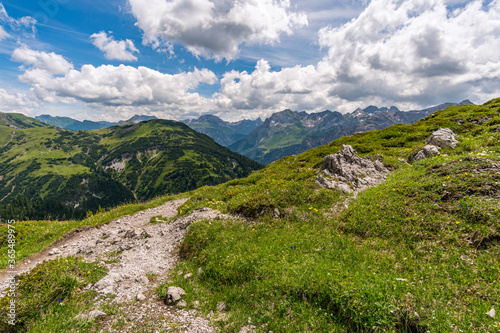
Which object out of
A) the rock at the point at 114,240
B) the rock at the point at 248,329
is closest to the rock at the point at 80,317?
the rock at the point at 248,329

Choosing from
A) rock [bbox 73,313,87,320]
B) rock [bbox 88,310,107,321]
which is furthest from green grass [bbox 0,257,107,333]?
rock [bbox 88,310,107,321]

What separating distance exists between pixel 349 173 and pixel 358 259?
11089mm

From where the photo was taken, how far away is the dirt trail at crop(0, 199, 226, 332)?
6477mm

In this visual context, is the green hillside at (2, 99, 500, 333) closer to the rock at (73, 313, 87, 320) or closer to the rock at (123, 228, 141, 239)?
the rock at (73, 313, 87, 320)

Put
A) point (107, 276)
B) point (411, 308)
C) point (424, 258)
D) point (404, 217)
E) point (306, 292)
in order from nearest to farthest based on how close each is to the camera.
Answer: point (411, 308), point (306, 292), point (424, 258), point (107, 276), point (404, 217)

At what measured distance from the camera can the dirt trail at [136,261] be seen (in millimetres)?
6477

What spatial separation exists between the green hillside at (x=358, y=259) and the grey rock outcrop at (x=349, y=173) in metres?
2.03

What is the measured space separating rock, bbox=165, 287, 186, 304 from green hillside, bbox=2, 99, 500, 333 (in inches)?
10.9

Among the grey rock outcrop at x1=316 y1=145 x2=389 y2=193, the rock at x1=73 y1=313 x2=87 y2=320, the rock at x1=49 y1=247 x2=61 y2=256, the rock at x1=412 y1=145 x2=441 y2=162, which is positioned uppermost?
the rock at x1=412 y1=145 x2=441 y2=162

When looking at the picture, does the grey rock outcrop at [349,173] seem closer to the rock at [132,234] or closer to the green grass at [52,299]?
the rock at [132,234]

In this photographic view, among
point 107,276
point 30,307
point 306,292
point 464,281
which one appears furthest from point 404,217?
point 30,307

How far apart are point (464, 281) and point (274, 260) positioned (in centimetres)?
597

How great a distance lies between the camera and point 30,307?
20.9ft

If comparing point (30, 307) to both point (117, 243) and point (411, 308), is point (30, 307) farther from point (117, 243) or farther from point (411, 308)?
point (411, 308)
